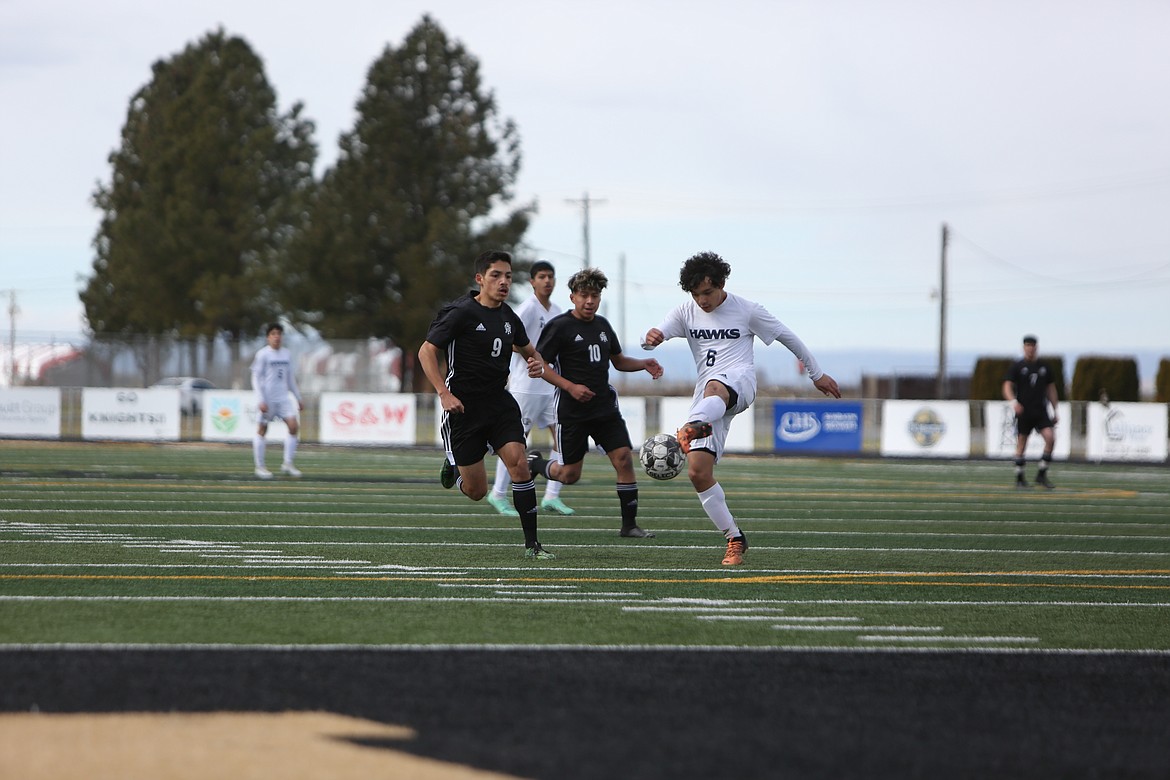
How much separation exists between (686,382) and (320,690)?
57.0 m

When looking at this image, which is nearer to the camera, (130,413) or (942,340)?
(130,413)

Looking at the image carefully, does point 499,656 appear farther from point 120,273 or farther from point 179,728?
point 120,273

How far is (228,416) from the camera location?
34625 mm

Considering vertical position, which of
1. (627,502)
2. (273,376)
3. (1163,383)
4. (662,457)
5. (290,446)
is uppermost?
(1163,383)

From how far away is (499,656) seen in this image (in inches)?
255

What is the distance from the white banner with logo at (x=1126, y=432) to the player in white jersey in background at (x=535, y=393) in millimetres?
19673

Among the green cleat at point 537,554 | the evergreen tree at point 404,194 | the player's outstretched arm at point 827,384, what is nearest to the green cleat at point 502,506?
the green cleat at point 537,554

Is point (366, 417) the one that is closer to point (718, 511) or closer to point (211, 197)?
point (718, 511)

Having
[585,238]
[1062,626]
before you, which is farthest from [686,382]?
[1062,626]

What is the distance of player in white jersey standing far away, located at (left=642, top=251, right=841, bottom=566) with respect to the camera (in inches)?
416

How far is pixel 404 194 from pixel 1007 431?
127ft

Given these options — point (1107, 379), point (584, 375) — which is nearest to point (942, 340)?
point (1107, 379)

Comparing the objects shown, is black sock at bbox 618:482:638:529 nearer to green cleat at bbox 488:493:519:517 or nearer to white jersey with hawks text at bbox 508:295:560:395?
white jersey with hawks text at bbox 508:295:560:395

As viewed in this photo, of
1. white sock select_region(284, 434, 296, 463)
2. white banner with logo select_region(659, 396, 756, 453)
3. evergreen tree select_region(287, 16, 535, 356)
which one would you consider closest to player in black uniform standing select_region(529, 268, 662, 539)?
white sock select_region(284, 434, 296, 463)
